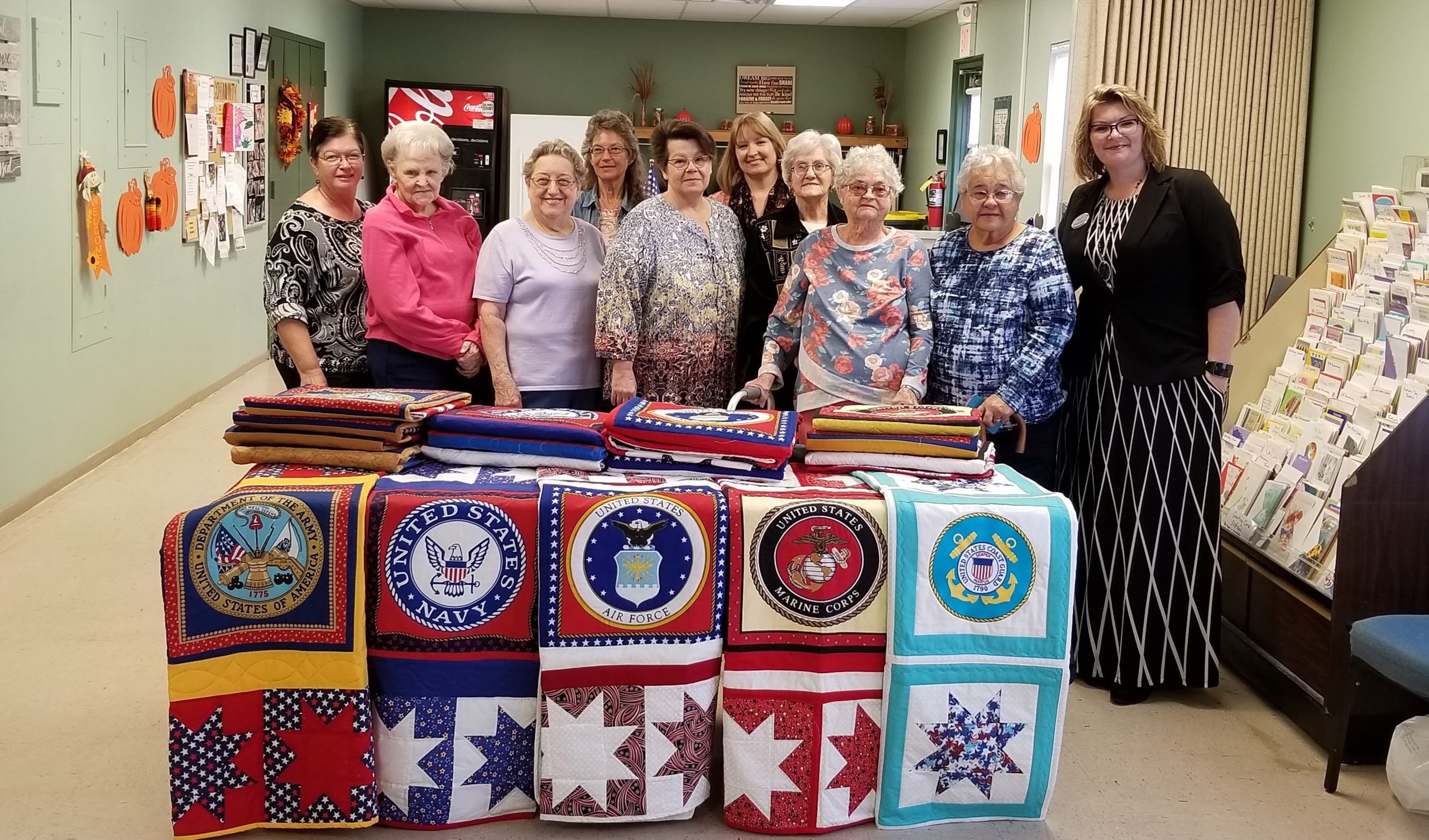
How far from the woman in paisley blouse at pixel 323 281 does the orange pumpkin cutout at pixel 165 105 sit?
3129 mm

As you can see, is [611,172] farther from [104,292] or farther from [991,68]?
[991,68]

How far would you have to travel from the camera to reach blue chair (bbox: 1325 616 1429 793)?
105 inches

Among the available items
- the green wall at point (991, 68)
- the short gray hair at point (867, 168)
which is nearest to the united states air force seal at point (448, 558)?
the short gray hair at point (867, 168)

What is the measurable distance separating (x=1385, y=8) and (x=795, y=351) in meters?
2.60

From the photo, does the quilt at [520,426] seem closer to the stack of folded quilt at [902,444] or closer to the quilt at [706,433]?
the quilt at [706,433]

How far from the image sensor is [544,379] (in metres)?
3.40

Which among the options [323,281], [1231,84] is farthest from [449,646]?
[1231,84]

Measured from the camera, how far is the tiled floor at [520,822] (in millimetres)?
2666

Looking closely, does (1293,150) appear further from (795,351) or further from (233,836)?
(233,836)

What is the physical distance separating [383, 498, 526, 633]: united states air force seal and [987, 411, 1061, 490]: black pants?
142 centimetres

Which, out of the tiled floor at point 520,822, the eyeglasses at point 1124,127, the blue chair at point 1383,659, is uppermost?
the eyeglasses at point 1124,127

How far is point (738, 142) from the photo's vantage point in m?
3.81

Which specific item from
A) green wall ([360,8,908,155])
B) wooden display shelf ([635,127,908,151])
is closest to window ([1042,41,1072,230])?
wooden display shelf ([635,127,908,151])

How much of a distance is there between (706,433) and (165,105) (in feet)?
15.9
